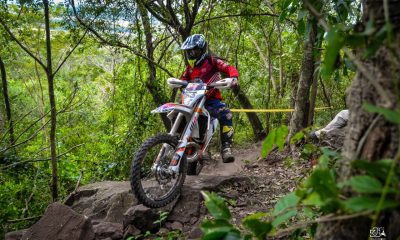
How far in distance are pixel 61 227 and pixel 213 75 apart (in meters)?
2.59

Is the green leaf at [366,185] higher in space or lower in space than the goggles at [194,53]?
lower

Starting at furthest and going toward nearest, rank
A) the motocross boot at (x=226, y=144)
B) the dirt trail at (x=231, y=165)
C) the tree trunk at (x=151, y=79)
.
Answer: the tree trunk at (x=151, y=79)
the dirt trail at (x=231, y=165)
the motocross boot at (x=226, y=144)

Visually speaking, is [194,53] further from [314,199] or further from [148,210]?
[314,199]

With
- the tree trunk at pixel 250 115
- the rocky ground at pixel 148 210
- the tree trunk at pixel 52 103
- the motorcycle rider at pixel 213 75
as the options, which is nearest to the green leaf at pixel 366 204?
the rocky ground at pixel 148 210

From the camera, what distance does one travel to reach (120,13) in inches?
247

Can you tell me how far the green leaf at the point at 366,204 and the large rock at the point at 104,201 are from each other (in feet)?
11.2

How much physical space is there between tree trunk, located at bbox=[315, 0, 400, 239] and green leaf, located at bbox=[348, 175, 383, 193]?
0.54 ft

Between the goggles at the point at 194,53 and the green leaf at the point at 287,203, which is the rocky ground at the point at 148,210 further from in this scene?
the green leaf at the point at 287,203

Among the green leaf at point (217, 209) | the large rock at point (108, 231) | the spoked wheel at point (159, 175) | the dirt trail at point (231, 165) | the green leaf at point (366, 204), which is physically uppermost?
the green leaf at point (366, 204)

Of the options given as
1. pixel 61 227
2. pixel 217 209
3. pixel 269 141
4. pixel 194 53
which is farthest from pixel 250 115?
pixel 217 209

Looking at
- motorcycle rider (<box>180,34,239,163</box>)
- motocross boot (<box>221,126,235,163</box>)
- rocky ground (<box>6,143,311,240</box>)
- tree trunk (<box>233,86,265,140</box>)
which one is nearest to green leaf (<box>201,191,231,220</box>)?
rocky ground (<box>6,143,311,240</box>)

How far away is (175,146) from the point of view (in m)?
3.90

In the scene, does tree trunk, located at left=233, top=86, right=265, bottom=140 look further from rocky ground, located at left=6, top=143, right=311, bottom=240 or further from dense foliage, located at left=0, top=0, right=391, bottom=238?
rocky ground, located at left=6, top=143, right=311, bottom=240

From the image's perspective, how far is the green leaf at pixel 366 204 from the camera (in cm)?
79
